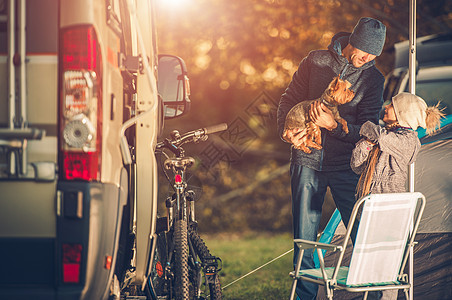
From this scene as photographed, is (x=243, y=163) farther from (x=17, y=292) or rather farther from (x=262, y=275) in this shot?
(x=17, y=292)

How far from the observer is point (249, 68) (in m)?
Result: 13.0

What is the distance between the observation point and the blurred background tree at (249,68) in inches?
428

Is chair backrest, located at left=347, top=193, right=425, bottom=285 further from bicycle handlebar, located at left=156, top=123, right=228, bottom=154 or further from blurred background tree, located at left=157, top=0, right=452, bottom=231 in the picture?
blurred background tree, located at left=157, top=0, right=452, bottom=231

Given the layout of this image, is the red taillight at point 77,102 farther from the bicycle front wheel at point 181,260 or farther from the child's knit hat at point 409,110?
the child's knit hat at point 409,110

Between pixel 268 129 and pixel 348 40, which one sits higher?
pixel 348 40

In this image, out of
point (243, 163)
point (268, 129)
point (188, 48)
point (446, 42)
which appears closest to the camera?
point (446, 42)

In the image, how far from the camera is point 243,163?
50.4ft

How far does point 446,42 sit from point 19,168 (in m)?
5.26

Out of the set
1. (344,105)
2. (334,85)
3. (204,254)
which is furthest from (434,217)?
(204,254)

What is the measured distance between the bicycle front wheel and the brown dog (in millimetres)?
942

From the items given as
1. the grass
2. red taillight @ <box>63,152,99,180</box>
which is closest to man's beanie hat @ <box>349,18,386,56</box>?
red taillight @ <box>63,152,99,180</box>

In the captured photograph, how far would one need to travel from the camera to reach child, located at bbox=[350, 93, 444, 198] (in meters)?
4.40

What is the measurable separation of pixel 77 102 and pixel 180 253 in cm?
143

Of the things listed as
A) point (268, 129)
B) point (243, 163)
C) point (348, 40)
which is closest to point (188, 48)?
point (268, 129)
